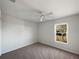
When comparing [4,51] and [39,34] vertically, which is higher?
[39,34]

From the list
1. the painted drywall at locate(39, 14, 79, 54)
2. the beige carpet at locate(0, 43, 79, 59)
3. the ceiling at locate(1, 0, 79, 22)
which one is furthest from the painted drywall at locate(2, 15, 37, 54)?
the painted drywall at locate(39, 14, 79, 54)

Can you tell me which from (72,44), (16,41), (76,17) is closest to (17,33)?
(16,41)

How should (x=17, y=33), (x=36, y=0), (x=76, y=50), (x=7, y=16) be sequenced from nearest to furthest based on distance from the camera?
(x=36, y=0) → (x=76, y=50) → (x=7, y=16) → (x=17, y=33)

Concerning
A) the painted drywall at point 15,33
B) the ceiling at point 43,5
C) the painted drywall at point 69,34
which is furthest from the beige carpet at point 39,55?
the ceiling at point 43,5

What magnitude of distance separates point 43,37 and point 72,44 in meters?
2.75

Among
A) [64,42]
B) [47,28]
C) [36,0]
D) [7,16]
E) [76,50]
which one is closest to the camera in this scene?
[36,0]

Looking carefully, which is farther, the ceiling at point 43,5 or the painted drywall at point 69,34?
the painted drywall at point 69,34

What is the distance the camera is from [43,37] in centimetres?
571

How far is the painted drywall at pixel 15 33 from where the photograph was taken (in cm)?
361

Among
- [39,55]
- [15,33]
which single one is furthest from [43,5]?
[15,33]

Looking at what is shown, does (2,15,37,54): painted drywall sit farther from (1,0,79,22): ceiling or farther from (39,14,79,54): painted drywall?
(39,14,79,54): painted drywall

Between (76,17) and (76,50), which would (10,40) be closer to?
(76,50)

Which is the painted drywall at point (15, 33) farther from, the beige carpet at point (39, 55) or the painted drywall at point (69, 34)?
the painted drywall at point (69, 34)

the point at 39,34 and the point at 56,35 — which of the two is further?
the point at 39,34
